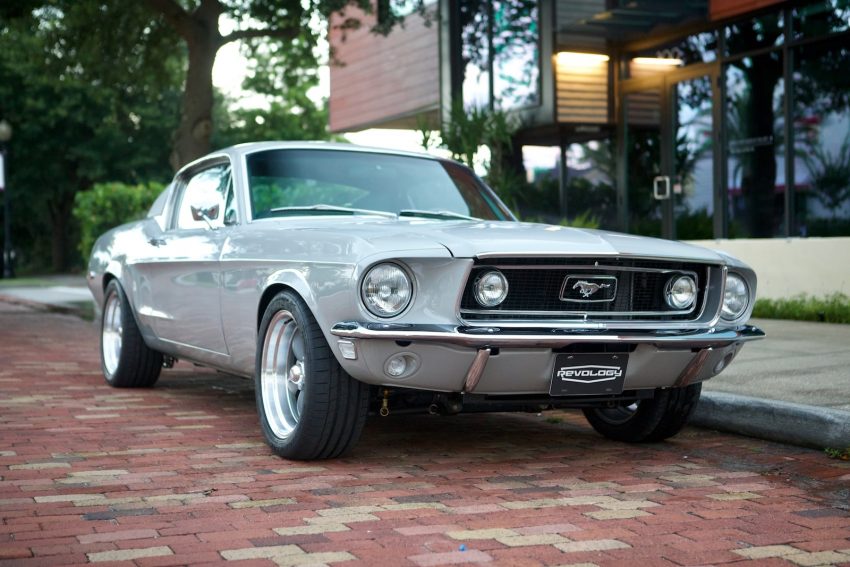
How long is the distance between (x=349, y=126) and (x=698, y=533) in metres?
18.9

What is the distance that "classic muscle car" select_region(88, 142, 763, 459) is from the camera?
4.61 meters

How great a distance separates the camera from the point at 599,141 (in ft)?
51.8

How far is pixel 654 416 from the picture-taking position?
5621 millimetres

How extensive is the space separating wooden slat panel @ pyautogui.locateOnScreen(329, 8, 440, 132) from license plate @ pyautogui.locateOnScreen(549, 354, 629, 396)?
14.1 metres

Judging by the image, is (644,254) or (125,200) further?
(125,200)

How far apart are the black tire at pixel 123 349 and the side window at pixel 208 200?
2.48ft

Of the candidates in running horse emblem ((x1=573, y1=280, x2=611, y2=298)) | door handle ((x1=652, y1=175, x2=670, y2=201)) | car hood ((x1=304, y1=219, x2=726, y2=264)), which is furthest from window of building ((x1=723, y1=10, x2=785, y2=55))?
running horse emblem ((x1=573, y1=280, x2=611, y2=298))

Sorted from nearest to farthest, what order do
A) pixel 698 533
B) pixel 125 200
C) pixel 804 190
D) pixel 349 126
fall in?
1. pixel 698 533
2. pixel 804 190
3. pixel 349 126
4. pixel 125 200

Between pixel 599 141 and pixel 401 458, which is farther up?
pixel 599 141

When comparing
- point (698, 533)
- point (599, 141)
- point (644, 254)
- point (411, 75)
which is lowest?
point (698, 533)

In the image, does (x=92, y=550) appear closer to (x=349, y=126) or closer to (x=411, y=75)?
(x=411, y=75)

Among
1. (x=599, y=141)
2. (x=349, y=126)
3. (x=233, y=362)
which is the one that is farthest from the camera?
(x=349, y=126)

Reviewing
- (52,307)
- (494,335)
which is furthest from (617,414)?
(52,307)

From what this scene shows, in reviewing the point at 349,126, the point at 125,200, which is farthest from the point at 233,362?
the point at 125,200
